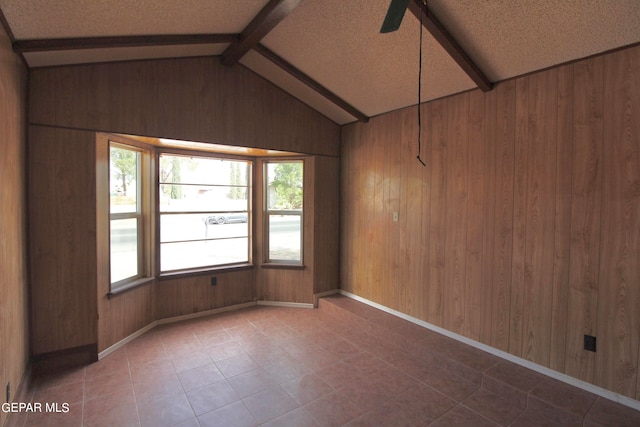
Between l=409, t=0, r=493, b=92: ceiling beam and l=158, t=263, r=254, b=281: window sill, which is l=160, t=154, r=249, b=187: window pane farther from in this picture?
l=409, t=0, r=493, b=92: ceiling beam

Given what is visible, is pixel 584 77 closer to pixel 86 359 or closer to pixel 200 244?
pixel 200 244

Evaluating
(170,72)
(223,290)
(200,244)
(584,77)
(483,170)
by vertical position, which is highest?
(170,72)

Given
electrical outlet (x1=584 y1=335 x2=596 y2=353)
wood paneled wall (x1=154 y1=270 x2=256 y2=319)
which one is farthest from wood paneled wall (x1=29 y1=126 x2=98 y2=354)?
electrical outlet (x1=584 y1=335 x2=596 y2=353)

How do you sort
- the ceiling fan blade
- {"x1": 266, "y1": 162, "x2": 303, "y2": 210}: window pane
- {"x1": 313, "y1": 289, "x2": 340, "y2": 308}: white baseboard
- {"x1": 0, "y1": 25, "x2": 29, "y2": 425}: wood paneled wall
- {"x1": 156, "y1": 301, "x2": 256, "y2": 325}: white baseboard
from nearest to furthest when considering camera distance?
the ceiling fan blade, {"x1": 0, "y1": 25, "x2": 29, "y2": 425}: wood paneled wall, {"x1": 156, "y1": 301, "x2": 256, "y2": 325}: white baseboard, {"x1": 313, "y1": 289, "x2": 340, "y2": 308}: white baseboard, {"x1": 266, "y1": 162, "x2": 303, "y2": 210}: window pane

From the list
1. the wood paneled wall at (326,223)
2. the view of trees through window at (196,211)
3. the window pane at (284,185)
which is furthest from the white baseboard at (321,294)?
the window pane at (284,185)

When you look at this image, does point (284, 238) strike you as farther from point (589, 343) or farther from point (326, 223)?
point (589, 343)

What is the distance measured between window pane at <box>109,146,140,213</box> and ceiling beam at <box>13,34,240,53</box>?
1031 mm

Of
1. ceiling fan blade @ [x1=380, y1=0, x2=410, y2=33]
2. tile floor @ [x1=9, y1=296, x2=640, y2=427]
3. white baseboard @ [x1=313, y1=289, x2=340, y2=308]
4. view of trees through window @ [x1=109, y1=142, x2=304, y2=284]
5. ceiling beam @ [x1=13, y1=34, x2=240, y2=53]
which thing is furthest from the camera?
white baseboard @ [x1=313, y1=289, x2=340, y2=308]

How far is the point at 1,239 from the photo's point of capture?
1920 mm

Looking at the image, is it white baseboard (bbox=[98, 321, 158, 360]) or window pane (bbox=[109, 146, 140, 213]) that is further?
window pane (bbox=[109, 146, 140, 213])

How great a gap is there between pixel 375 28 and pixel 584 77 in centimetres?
163

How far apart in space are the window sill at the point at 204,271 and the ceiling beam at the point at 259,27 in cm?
254

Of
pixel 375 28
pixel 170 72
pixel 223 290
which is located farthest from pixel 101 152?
pixel 375 28

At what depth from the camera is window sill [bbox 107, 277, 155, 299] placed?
9.96 ft
